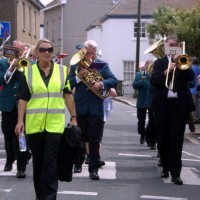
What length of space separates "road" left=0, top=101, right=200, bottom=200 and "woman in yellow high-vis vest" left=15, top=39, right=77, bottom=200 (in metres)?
0.85

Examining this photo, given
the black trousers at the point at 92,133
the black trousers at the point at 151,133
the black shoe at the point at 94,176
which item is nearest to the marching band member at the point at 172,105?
the black trousers at the point at 92,133

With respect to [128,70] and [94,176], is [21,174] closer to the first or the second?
[94,176]

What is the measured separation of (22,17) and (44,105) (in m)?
39.4

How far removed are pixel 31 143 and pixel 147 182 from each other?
103 inches

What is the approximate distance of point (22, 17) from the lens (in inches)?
1847

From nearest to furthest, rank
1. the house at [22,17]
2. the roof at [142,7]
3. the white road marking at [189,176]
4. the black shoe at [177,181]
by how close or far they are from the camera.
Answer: the black shoe at [177,181] → the white road marking at [189,176] → the house at [22,17] → the roof at [142,7]

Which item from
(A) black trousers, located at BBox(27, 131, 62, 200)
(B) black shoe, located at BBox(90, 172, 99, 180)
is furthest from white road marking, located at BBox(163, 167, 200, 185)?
(A) black trousers, located at BBox(27, 131, 62, 200)

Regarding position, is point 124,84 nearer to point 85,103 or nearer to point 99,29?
point 99,29

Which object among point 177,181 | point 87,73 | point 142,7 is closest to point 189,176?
point 177,181

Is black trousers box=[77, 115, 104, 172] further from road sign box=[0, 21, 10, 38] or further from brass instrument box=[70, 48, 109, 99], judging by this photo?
road sign box=[0, 21, 10, 38]

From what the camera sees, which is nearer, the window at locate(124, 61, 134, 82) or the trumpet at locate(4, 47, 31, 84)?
the trumpet at locate(4, 47, 31, 84)

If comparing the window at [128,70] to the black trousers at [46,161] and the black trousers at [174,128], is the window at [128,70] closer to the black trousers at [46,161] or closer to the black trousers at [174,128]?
the black trousers at [174,128]

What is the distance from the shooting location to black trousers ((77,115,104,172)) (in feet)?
34.1

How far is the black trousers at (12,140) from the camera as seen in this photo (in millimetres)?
10578
